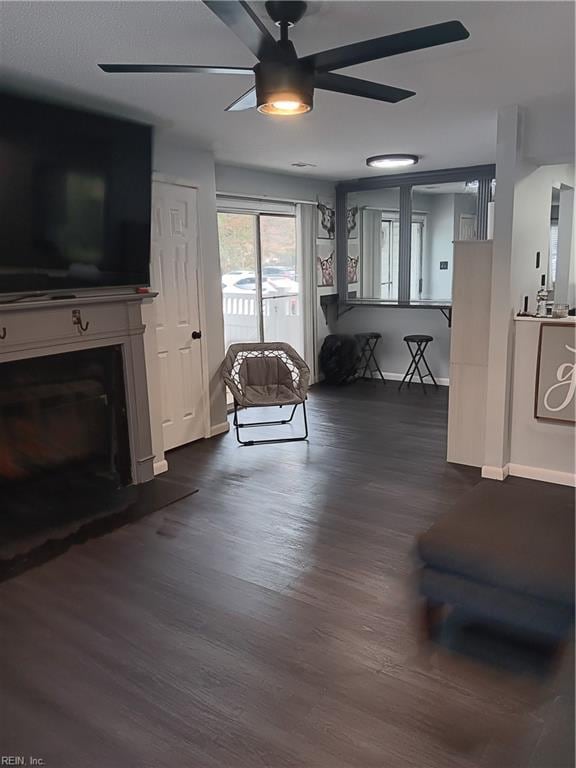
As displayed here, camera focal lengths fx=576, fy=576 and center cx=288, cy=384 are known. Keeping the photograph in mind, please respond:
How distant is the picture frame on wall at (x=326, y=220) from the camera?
6.99 meters

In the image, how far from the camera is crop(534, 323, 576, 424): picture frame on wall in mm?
3744

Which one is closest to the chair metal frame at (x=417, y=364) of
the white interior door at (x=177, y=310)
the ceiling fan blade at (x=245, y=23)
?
the white interior door at (x=177, y=310)

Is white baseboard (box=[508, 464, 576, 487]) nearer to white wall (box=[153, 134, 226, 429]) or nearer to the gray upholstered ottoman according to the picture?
the gray upholstered ottoman

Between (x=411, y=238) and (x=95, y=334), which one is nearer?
(x=95, y=334)

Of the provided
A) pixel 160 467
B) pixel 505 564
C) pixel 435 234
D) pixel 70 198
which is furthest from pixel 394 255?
pixel 505 564

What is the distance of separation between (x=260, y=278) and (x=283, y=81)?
436cm

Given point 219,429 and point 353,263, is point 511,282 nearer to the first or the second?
point 219,429

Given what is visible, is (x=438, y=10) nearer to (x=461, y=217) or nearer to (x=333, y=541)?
(x=333, y=541)

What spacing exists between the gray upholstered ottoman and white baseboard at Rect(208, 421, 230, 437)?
9.84 ft

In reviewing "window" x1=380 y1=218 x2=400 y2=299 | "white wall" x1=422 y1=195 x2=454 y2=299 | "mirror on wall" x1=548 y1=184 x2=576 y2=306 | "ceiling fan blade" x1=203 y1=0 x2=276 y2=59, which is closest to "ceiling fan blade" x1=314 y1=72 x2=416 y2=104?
"ceiling fan blade" x1=203 y1=0 x2=276 y2=59

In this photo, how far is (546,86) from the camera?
315 cm

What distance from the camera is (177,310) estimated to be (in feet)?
→ 15.4

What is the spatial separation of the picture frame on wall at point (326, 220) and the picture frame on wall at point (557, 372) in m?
3.77

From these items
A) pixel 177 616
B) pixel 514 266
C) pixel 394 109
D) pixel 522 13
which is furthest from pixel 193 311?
pixel 522 13
